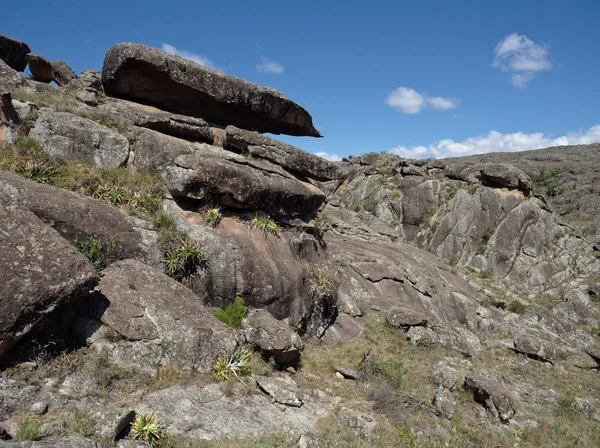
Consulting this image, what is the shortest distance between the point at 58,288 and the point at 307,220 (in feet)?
35.7

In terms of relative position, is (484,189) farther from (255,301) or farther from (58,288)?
(58,288)

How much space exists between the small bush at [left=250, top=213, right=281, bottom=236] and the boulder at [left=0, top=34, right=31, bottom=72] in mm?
16087

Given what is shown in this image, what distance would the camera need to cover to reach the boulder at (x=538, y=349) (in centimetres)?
1801

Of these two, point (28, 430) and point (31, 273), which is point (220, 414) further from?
point (31, 273)

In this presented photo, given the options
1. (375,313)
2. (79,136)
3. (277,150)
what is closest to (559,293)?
(375,313)

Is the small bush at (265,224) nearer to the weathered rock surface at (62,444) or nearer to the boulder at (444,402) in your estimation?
the boulder at (444,402)

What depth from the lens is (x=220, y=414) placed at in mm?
7871

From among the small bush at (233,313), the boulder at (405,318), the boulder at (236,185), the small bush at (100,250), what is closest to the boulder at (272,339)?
the small bush at (233,313)

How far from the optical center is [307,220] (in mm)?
17016

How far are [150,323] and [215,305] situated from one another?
2981mm

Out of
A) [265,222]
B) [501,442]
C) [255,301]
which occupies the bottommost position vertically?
[501,442]

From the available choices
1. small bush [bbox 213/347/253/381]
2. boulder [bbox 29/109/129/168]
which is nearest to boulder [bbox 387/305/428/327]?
small bush [bbox 213/347/253/381]

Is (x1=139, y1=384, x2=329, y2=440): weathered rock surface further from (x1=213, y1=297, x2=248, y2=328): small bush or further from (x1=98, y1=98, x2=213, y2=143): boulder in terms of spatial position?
(x1=98, y1=98, x2=213, y2=143): boulder

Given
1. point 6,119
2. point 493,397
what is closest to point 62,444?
point 6,119
